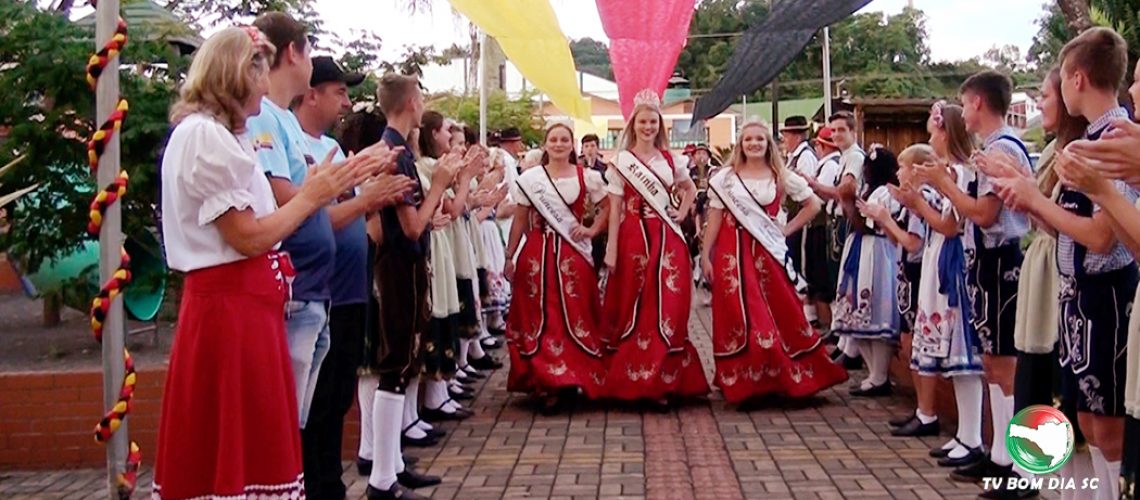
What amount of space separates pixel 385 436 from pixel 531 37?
545 cm

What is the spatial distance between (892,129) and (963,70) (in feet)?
143

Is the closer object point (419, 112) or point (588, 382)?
point (419, 112)

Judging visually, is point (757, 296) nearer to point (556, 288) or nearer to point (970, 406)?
point (556, 288)

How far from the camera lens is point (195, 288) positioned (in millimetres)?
3352

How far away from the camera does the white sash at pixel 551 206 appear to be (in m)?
7.52

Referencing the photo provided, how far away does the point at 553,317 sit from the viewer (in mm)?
7555

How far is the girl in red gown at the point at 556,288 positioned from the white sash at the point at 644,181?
28 cm

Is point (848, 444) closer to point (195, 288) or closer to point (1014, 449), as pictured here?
point (1014, 449)

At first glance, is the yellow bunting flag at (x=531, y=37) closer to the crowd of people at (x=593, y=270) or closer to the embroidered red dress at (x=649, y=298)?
the crowd of people at (x=593, y=270)

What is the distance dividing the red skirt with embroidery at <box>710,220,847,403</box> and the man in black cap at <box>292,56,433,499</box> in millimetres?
3405

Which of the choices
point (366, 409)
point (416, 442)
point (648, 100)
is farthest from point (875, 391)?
point (366, 409)

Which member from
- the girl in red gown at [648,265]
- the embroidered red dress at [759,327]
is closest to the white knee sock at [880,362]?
the embroidered red dress at [759,327]

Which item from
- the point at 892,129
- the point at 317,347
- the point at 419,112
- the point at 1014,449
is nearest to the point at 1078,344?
the point at 1014,449

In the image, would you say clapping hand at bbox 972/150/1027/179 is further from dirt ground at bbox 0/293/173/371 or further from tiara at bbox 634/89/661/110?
dirt ground at bbox 0/293/173/371
